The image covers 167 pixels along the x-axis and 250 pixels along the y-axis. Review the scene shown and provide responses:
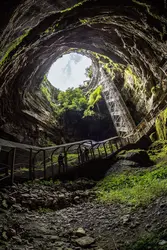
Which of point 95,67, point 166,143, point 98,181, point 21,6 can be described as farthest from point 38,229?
point 95,67

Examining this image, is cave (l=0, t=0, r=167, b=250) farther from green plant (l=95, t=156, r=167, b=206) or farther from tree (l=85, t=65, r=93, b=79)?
tree (l=85, t=65, r=93, b=79)

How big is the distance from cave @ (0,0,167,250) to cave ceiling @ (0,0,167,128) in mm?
48

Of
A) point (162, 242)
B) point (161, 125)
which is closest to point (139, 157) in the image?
point (161, 125)

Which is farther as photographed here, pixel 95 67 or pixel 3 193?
pixel 95 67

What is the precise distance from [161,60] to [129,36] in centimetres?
247

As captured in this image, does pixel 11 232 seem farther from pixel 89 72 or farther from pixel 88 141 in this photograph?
pixel 89 72

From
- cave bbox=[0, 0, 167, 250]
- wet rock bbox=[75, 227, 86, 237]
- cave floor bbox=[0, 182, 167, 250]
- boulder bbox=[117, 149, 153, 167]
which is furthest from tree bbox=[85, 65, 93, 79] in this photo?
wet rock bbox=[75, 227, 86, 237]

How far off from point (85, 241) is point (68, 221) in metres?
1.27

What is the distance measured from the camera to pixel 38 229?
11.6ft

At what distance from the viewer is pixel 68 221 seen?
13.8 feet

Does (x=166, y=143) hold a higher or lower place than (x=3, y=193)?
higher

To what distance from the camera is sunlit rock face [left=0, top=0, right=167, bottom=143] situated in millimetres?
6013

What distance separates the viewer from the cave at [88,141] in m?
3.41

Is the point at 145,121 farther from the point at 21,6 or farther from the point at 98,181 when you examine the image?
the point at 21,6
